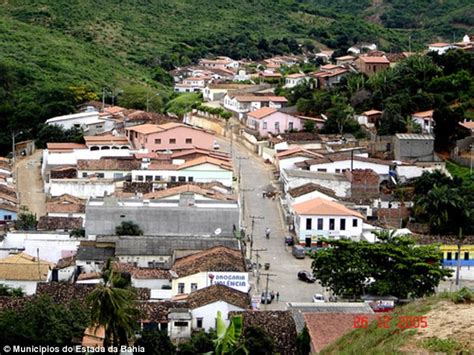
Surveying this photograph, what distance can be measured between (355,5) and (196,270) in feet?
301

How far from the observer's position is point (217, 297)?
23.2 m

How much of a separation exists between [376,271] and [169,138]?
62.4ft

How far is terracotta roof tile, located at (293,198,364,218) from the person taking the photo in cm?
3156

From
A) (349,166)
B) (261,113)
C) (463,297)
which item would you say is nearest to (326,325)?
(463,297)

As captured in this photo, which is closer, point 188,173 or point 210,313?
point 210,313

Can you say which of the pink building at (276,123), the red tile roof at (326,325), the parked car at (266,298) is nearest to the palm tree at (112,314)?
the red tile roof at (326,325)

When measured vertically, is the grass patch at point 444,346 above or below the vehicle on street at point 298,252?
below

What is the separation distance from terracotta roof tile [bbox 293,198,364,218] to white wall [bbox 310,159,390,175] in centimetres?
569

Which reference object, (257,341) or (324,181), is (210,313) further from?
(324,181)

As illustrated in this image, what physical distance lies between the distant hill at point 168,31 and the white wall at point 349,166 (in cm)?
2507

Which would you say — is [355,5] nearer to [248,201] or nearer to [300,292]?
[248,201]

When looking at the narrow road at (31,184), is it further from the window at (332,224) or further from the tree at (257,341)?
the tree at (257,341)

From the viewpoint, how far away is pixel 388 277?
994 inches

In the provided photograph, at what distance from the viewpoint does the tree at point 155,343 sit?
66.4 ft
